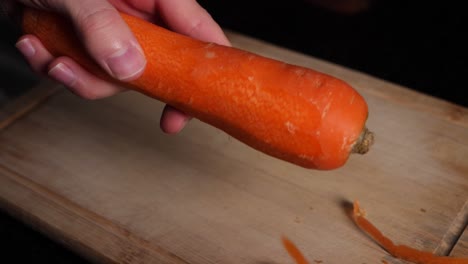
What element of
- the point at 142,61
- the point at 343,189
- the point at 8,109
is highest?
the point at 142,61

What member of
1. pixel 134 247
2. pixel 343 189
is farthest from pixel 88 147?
pixel 343 189

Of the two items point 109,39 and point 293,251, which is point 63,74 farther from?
point 293,251

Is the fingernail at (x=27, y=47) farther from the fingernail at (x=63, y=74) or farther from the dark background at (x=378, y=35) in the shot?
the dark background at (x=378, y=35)

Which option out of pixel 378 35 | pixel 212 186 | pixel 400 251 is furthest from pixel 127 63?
pixel 378 35

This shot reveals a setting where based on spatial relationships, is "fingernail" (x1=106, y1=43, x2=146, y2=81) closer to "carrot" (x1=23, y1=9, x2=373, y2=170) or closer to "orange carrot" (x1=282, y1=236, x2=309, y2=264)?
"carrot" (x1=23, y1=9, x2=373, y2=170)

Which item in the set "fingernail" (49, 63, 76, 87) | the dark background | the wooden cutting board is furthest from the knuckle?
the dark background

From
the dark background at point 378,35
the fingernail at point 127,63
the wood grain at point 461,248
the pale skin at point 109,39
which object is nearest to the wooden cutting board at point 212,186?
the wood grain at point 461,248

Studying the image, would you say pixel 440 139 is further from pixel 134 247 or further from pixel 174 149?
pixel 134 247
